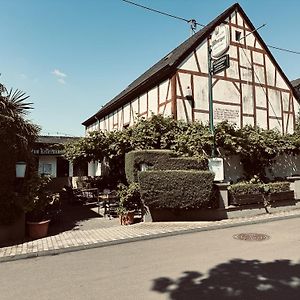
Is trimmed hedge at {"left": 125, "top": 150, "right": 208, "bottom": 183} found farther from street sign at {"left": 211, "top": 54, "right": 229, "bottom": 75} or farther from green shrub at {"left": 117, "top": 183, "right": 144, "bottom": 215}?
street sign at {"left": 211, "top": 54, "right": 229, "bottom": 75}

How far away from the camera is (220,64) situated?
1169 centimetres

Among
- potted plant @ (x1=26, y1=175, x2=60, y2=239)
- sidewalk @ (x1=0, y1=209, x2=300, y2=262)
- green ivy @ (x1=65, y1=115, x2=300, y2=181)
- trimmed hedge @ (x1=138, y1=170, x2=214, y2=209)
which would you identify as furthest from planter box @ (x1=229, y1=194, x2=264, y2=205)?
potted plant @ (x1=26, y1=175, x2=60, y2=239)

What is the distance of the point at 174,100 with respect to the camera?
559 inches

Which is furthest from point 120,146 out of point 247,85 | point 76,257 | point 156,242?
point 247,85

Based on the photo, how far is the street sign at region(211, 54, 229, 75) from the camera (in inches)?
449

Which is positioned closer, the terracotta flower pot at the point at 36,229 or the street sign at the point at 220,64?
the terracotta flower pot at the point at 36,229

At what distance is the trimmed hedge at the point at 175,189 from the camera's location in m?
9.42

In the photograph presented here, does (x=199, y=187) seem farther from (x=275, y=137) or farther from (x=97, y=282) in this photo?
(x=275, y=137)

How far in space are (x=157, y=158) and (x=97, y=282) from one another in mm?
6061

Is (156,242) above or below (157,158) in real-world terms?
below

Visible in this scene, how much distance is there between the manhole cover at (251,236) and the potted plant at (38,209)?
551 centimetres

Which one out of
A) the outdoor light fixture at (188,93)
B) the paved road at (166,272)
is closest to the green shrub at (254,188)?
the paved road at (166,272)

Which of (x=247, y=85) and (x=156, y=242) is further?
(x=247, y=85)

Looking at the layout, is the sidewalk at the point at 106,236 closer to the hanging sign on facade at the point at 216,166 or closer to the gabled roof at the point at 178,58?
the hanging sign on facade at the point at 216,166
